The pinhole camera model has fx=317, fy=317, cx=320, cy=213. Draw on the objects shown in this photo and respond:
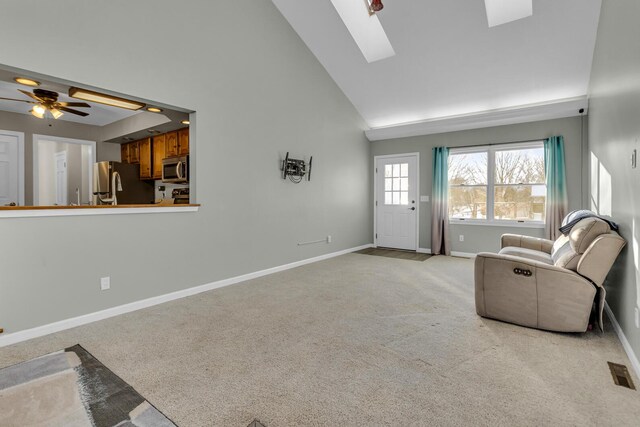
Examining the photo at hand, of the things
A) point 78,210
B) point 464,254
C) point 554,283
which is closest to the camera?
point 554,283

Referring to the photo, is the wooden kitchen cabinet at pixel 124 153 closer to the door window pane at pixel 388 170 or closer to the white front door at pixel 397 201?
the white front door at pixel 397 201

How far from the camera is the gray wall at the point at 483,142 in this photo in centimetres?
503

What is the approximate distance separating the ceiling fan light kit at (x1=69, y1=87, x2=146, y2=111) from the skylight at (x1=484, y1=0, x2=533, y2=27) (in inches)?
179

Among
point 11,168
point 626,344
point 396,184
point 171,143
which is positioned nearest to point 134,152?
point 171,143

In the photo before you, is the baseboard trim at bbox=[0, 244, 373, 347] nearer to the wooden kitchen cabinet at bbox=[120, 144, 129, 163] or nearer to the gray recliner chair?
the gray recliner chair

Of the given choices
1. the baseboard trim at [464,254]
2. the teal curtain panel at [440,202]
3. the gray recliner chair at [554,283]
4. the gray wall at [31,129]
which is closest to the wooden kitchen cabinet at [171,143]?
the gray wall at [31,129]

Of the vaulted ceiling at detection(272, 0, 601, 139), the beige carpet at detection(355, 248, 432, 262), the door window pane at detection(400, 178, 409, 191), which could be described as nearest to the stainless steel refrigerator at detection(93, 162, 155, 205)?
the vaulted ceiling at detection(272, 0, 601, 139)

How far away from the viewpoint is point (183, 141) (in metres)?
5.32

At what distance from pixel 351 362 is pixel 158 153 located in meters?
5.15

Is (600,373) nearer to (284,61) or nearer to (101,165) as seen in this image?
(284,61)

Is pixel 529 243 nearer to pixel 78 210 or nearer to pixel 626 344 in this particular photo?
pixel 626 344

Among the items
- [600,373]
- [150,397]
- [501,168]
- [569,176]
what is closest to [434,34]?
[501,168]

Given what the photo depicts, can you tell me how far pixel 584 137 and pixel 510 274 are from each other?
3686 mm

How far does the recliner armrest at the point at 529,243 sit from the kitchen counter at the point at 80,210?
3955 millimetres
